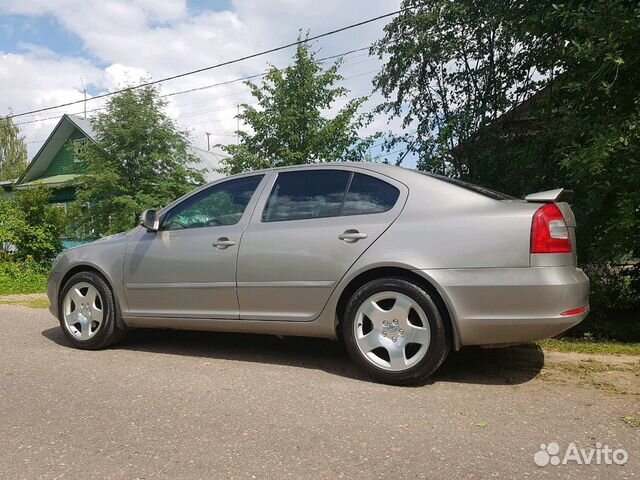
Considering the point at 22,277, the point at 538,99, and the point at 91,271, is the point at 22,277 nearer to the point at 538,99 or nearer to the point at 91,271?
the point at 91,271

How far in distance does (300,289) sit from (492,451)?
6.00 feet

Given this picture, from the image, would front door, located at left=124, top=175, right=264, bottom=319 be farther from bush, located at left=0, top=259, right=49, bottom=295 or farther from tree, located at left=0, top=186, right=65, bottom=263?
tree, located at left=0, top=186, right=65, bottom=263

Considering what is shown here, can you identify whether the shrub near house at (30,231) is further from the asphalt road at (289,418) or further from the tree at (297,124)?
the asphalt road at (289,418)

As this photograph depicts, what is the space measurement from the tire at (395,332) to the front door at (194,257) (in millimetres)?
1104

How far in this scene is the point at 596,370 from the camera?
4129mm

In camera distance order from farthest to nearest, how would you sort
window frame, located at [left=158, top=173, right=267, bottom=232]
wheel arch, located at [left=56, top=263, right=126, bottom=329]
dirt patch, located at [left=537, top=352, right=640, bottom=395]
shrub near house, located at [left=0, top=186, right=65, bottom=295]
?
shrub near house, located at [left=0, top=186, right=65, bottom=295] < wheel arch, located at [left=56, top=263, right=126, bottom=329] < window frame, located at [left=158, top=173, right=267, bottom=232] < dirt patch, located at [left=537, top=352, right=640, bottom=395]

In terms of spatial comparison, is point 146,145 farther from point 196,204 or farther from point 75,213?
point 196,204

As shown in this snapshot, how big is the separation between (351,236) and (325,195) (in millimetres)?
506

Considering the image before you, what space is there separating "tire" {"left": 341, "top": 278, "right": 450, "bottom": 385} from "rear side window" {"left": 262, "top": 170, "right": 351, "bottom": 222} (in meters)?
0.76

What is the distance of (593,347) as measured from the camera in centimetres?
483

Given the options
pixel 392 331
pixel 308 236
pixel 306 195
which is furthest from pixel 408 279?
pixel 306 195

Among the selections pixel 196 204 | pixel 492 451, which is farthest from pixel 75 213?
pixel 492 451

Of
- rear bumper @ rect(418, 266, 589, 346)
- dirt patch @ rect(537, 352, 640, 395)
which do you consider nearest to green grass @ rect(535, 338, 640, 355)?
dirt patch @ rect(537, 352, 640, 395)

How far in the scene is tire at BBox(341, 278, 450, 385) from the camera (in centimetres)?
362
